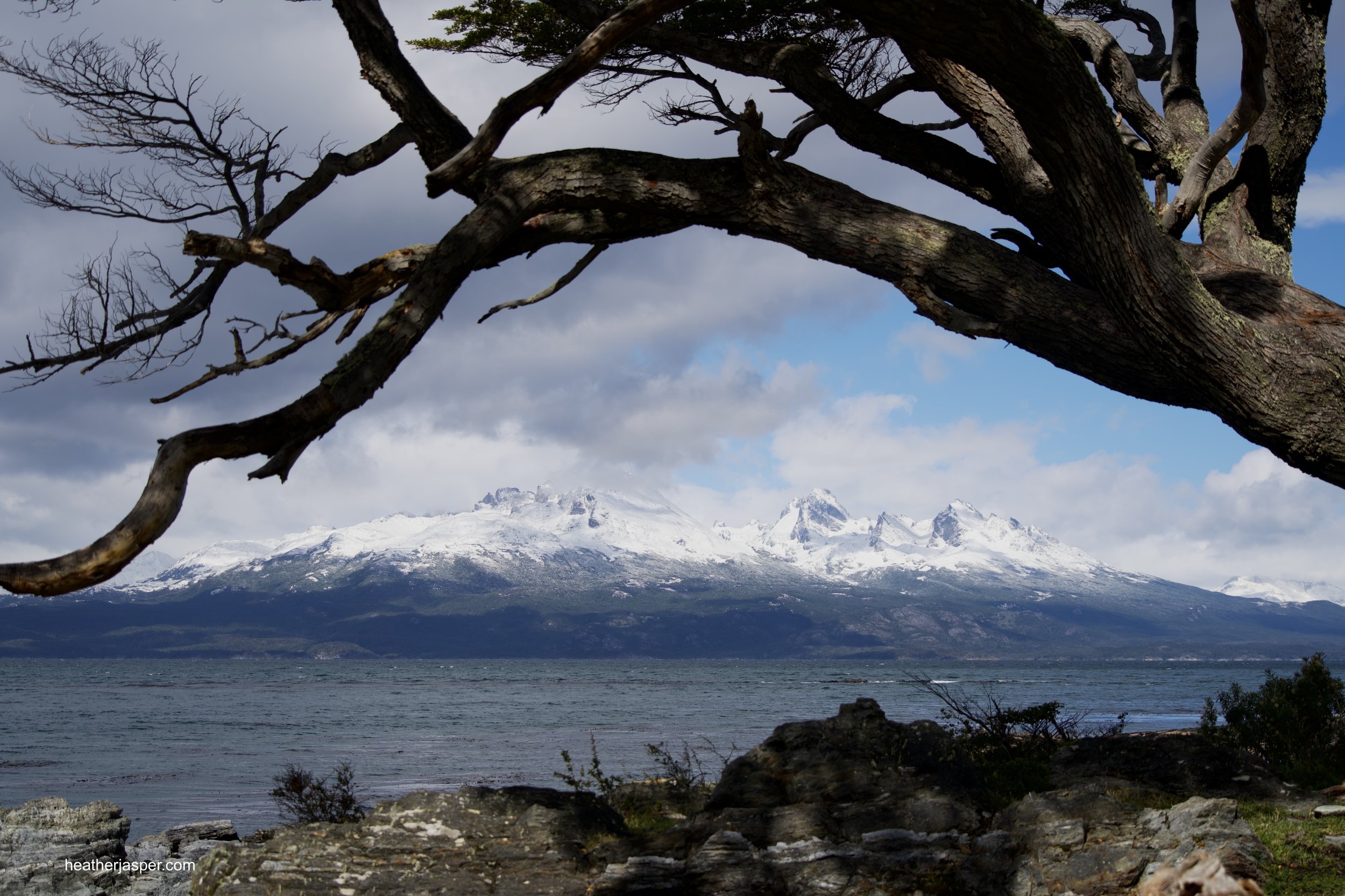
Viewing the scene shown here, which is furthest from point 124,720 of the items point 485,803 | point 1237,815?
point 1237,815

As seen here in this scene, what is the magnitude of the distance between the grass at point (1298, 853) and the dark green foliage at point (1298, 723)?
9.78 ft

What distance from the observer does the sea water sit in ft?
74.2

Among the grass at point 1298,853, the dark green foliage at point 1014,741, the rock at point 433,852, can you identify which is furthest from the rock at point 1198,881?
the dark green foliage at point 1014,741

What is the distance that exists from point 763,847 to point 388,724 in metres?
40.8

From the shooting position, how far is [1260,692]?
10.4 meters

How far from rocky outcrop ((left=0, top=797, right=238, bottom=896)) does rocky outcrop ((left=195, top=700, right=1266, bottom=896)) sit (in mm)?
2793

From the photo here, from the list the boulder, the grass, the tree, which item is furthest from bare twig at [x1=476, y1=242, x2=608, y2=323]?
the grass

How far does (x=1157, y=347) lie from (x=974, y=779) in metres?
3.11

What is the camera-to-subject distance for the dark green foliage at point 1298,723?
8.96 meters

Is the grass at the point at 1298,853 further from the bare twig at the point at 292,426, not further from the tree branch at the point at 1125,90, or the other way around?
the bare twig at the point at 292,426

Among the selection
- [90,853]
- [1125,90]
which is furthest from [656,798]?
[1125,90]

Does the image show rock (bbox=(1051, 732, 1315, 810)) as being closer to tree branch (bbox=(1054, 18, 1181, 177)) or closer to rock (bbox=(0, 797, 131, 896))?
tree branch (bbox=(1054, 18, 1181, 177))

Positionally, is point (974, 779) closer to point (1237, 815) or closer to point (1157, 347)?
point (1237, 815)

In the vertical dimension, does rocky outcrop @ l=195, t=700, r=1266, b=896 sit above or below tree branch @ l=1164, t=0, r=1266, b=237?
below
